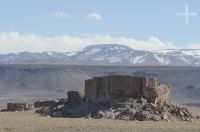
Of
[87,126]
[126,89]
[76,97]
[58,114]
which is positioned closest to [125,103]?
[126,89]

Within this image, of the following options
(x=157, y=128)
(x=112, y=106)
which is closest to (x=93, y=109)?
(x=112, y=106)

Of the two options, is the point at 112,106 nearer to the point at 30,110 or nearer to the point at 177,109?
the point at 177,109

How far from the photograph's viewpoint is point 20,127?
48.5m

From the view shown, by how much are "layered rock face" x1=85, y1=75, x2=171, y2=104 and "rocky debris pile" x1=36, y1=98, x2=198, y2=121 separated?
957 mm

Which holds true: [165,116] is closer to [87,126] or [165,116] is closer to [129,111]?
[129,111]

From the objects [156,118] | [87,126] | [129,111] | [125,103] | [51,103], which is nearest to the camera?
Result: [87,126]

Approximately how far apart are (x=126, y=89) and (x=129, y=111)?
14.4ft

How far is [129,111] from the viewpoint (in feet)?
201

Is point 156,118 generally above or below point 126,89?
below

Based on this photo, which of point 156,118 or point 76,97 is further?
point 76,97

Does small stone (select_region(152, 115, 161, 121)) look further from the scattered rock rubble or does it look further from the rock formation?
the rock formation

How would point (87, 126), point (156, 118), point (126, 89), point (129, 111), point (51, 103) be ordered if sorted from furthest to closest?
point (51, 103)
point (126, 89)
point (129, 111)
point (156, 118)
point (87, 126)

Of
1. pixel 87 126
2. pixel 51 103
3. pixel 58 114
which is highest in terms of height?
pixel 51 103

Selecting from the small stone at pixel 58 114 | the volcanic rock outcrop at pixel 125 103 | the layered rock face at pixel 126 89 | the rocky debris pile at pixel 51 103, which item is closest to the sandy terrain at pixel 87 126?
the volcanic rock outcrop at pixel 125 103
